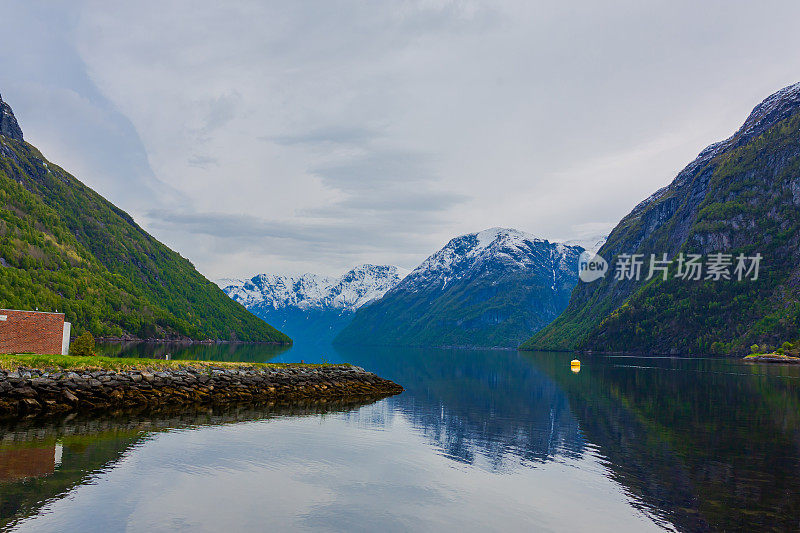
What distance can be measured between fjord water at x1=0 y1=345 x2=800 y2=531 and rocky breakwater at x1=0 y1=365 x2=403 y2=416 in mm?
7158

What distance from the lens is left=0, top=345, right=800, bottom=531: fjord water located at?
23891mm

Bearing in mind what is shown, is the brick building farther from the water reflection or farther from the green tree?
the water reflection

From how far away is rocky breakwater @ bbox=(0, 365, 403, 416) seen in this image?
51.9 metres

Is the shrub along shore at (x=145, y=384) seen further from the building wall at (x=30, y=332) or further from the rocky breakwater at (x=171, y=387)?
Result: the building wall at (x=30, y=332)

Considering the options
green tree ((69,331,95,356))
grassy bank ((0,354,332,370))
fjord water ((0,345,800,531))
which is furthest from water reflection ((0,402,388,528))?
green tree ((69,331,95,356))

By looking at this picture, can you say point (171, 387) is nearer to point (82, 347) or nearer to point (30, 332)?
point (82, 347)

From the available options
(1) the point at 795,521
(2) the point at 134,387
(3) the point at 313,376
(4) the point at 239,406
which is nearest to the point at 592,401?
(3) the point at 313,376

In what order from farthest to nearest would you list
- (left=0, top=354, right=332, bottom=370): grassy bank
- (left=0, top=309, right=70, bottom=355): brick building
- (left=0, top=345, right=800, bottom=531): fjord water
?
1. (left=0, top=309, right=70, bottom=355): brick building
2. (left=0, top=354, right=332, bottom=370): grassy bank
3. (left=0, top=345, right=800, bottom=531): fjord water

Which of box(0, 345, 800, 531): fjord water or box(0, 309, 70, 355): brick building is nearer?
box(0, 345, 800, 531): fjord water

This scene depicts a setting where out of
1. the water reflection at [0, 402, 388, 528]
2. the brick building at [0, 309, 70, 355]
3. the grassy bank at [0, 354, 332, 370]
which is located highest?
the brick building at [0, 309, 70, 355]

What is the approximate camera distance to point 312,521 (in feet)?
77.0

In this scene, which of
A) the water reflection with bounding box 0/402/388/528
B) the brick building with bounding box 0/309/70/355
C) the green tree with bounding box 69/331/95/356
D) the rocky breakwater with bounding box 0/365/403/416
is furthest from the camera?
the green tree with bounding box 69/331/95/356

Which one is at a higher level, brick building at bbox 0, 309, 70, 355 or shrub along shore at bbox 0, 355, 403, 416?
brick building at bbox 0, 309, 70, 355

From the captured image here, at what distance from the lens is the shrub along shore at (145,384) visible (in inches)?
2051
